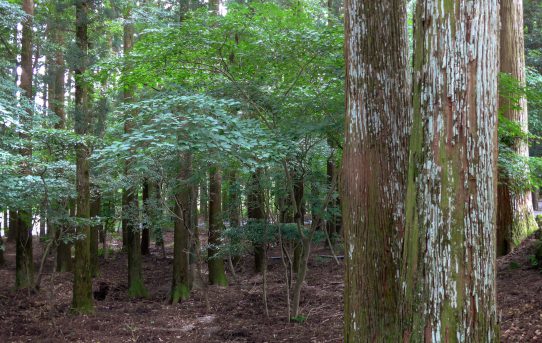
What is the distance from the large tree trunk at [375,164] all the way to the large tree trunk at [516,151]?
5304mm

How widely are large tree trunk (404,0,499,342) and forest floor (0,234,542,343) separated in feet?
9.52

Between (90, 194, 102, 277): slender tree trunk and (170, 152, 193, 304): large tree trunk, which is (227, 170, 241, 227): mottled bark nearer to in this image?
(170, 152, 193, 304): large tree trunk

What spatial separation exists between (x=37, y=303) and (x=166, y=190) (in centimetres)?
441

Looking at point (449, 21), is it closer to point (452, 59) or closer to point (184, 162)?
point (452, 59)

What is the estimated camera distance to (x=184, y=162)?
32.8ft

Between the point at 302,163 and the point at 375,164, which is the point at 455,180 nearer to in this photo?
the point at 375,164

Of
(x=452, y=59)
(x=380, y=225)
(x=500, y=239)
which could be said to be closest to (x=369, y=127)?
(x=380, y=225)

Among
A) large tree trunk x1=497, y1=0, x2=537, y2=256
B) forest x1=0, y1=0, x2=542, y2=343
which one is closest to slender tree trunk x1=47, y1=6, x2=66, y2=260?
forest x1=0, y1=0, x2=542, y2=343

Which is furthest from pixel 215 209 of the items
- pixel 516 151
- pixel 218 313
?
pixel 516 151

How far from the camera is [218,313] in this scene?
10.7 m

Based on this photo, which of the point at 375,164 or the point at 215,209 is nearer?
the point at 375,164

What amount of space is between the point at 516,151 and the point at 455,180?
6811 millimetres

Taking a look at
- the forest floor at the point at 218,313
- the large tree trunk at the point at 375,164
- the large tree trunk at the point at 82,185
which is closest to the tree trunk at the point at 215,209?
the forest floor at the point at 218,313

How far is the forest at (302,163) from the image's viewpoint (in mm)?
2680
